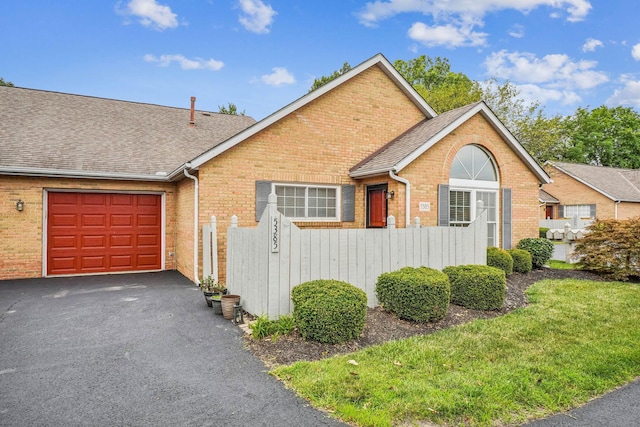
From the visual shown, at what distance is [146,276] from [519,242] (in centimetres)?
1117

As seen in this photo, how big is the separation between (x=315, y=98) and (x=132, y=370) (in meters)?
8.22

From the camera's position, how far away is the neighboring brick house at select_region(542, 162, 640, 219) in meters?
25.0

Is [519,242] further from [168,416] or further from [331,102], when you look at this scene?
[168,416]

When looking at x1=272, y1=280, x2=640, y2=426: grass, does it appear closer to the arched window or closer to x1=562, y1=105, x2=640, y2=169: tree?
the arched window

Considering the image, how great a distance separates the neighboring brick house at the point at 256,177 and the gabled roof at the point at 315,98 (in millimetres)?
37

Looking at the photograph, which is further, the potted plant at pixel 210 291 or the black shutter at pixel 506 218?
the black shutter at pixel 506 218

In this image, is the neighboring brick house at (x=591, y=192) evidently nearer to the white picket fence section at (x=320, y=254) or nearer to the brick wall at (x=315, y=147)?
the brick wall at (x=315, y=147)

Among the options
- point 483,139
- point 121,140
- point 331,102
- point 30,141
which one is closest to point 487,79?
point 483,139

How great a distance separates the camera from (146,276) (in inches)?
398

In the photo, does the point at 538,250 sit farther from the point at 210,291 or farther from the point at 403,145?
the point at 210,291

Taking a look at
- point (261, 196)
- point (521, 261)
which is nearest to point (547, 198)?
point (521, 261)

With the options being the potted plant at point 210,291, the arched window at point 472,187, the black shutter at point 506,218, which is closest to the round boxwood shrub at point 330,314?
the potted plant at point 210,291

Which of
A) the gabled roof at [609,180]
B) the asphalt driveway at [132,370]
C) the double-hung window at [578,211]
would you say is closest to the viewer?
the asphalt driveway at [132,370]

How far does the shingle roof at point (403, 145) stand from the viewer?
9797 mm
